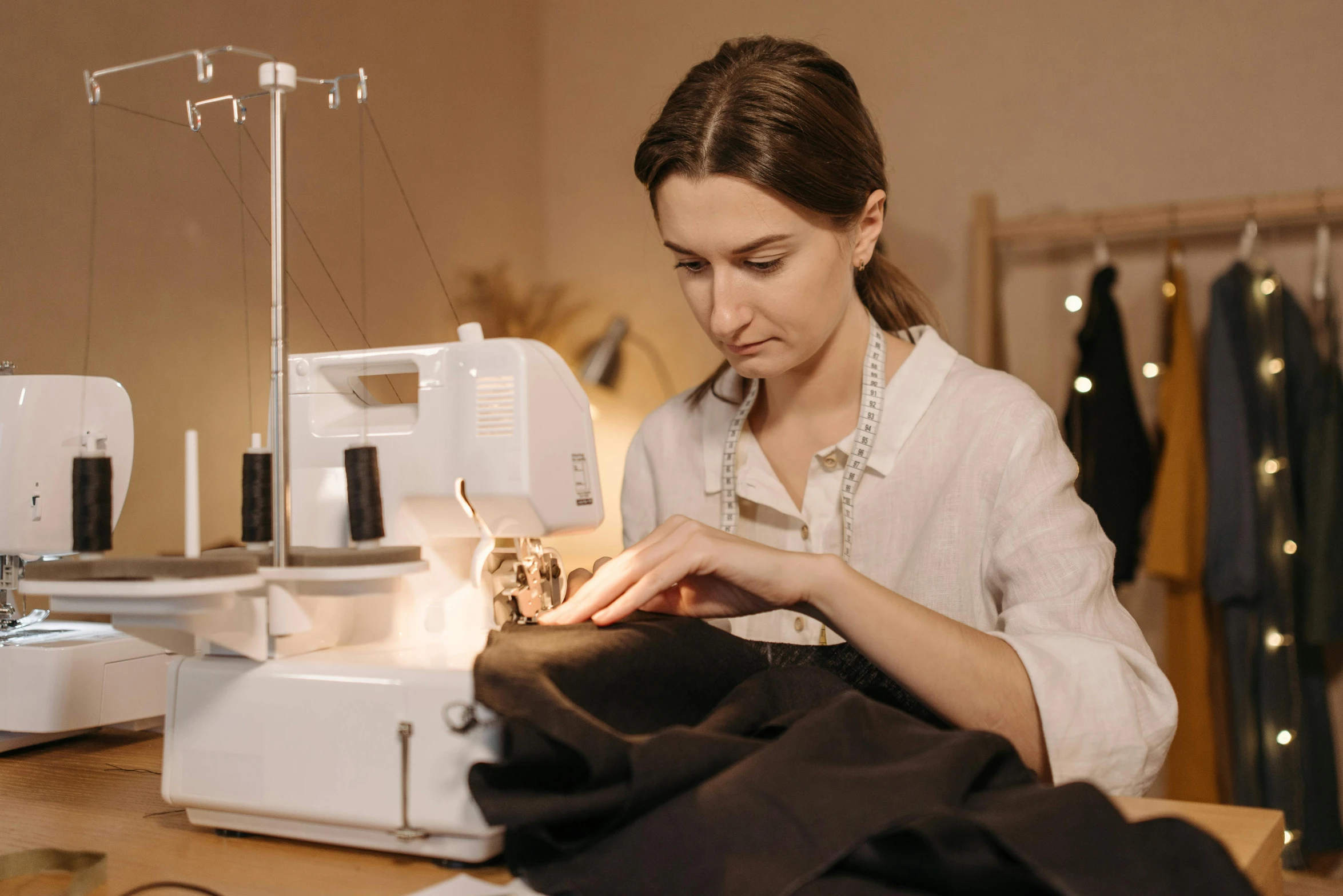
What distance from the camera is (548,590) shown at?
1.06 meters

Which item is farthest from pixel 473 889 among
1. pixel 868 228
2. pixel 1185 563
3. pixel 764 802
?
pixel 1185 563

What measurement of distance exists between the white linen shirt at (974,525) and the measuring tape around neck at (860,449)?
12mm

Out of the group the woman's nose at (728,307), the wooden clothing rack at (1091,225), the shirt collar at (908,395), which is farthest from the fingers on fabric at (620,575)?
→ the wooden clothing rack at (1091,225)

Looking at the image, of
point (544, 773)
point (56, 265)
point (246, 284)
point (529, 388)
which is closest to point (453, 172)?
point (246, 284)

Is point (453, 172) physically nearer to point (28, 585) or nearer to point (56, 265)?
point (56, 265)

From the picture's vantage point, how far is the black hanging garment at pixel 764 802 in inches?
22.8

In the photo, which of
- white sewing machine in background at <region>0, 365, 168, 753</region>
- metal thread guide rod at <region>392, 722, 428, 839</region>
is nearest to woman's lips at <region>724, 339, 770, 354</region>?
metal thread guide rod at <region>392, 722, 428, 839</region>

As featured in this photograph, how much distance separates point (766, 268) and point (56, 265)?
4.39 ft

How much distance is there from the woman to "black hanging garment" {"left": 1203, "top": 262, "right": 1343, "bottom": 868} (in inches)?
51.0

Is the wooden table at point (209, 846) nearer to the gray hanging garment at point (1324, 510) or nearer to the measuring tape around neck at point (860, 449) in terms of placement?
the measuring tape around neck at point (860, 449)

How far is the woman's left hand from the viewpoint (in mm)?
907

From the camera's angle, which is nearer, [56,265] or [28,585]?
[28,585]

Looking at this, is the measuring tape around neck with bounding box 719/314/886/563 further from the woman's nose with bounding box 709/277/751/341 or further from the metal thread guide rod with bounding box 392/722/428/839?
the metal thread guide rod with bounding box 392/722/428/839

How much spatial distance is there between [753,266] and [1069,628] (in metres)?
0.49
